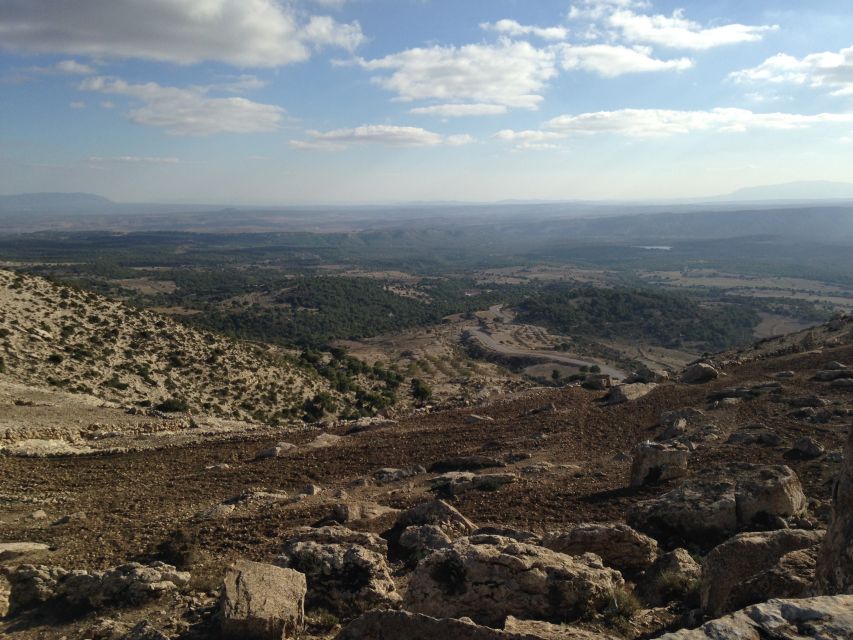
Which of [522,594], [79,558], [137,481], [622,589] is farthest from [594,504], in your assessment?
[137,481]

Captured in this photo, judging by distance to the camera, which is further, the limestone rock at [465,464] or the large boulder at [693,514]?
the limestone rock at [465,464]

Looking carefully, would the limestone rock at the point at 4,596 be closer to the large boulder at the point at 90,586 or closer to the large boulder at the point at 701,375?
the large boulder at the point at 90,586

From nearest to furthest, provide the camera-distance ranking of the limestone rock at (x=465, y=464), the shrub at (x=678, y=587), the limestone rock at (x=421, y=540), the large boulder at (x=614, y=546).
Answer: the shrub at (x=678, y=587)
the large boulder at (x=614, y=546)
the limestone rock at (x=421, y=540)
the limestone rock at (x=465, y=464)

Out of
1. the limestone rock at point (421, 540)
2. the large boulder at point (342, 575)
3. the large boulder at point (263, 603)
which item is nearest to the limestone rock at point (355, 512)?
the limestone rock at point (421, 540)

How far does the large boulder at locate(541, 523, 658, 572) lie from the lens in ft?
26.9

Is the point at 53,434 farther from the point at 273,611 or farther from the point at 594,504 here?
the point at 594,504

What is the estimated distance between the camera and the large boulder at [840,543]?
5254 mm

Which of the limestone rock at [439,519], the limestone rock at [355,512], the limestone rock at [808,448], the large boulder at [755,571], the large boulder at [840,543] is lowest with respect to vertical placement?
the limestone rock at [355,512]

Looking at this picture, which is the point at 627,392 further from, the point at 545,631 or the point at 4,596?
the point at 4,596

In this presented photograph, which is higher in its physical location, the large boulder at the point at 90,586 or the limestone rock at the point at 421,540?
the large boulder at the point at 90,586

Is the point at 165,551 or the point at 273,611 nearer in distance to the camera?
the point at 273,611

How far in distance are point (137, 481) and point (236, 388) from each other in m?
18.8

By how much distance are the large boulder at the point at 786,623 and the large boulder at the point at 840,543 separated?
0.88 meters

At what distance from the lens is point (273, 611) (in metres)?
6.55
